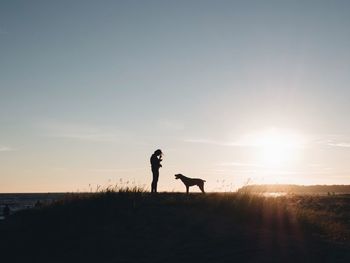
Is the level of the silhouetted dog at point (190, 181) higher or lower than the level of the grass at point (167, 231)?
higher

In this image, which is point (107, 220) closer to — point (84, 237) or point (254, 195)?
point (84, 237)

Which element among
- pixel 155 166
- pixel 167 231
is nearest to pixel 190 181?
pixel 155 166

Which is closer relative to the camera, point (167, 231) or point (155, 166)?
point (167, 231)

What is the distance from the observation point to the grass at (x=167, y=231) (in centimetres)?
1388

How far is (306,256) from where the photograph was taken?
13.2 meters

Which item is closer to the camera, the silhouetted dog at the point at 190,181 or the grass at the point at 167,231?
the grass at the point at 167,231

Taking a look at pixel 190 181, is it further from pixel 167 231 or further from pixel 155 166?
pixel 167 231

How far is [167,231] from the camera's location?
15.8 meters

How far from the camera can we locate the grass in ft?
45.5

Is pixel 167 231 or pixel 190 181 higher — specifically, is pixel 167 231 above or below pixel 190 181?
below

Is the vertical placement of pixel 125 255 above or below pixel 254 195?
below

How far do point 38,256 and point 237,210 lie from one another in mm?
7459

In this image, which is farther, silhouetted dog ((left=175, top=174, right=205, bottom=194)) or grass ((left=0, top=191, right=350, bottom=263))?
silhouetted dog ((left=175, top=174, right=205, bottom=194))

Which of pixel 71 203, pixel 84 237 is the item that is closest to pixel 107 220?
pixel 84 237
